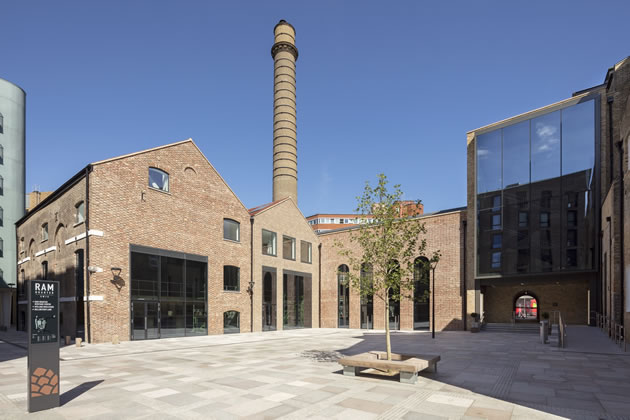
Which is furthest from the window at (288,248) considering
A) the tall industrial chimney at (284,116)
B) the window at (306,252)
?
the tall industrial chimney at (284,116)

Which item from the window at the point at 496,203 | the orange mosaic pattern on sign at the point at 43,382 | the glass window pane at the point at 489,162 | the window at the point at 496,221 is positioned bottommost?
the orange mosaic pattern on sign at the point at 43,382

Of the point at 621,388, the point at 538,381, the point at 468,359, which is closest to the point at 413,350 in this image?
the point at 468,359

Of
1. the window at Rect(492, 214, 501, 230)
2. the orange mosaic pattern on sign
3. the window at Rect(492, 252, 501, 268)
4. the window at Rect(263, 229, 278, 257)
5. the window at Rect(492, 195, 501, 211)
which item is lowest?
the orange mosaic pattern on sign

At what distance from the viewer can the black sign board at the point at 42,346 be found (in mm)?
7434

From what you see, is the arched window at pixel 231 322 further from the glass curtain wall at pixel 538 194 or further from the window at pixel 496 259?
the window at pixel 496 259

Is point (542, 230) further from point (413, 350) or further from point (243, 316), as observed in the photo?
point (243, 316)

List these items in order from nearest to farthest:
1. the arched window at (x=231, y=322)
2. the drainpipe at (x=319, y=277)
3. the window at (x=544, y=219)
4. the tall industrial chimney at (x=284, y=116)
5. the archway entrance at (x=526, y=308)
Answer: the window at (x=544, y=219) → the arched window at (x=231, y=322) → the archway entrance at (x=526, y=308) → the drainpipe at (x=319, y=277) → the tall industrial chimney at (x=284, y=116)

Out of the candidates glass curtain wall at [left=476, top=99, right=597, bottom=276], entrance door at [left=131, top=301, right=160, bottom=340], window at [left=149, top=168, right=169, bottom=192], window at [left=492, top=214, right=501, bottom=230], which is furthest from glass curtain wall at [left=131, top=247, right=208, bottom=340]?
window at [left=492, top=214, right=501, bottom=230]

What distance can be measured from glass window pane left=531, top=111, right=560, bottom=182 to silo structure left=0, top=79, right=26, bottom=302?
139 ft

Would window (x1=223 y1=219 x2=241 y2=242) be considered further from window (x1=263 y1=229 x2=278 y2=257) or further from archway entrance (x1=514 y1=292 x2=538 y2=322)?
archway entrance (x1=514 y1=292 x2=538 y2=322)

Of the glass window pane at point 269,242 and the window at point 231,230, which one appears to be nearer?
the window at point 231,230

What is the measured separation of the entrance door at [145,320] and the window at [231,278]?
5.58m

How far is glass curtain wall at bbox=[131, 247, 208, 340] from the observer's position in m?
21.3

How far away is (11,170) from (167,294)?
26889mm
